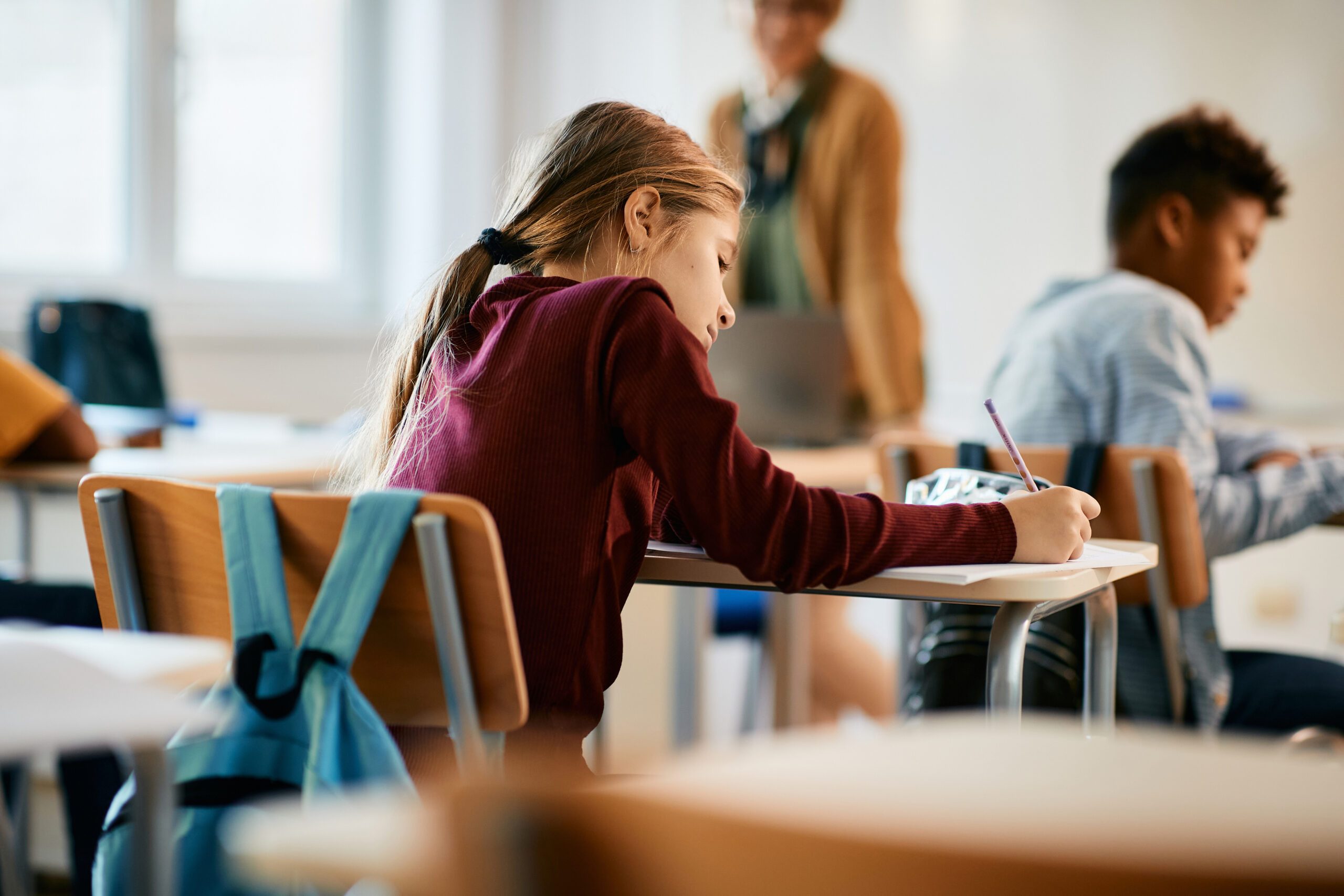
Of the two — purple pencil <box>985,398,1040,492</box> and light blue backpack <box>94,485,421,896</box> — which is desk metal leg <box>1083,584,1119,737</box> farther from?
light blue backpack <box>94,485,421,896</box>

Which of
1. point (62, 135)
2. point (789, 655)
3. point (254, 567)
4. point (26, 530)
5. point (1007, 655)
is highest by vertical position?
point (62, 135)

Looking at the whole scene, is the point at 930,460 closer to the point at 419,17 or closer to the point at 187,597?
the point at 187,597

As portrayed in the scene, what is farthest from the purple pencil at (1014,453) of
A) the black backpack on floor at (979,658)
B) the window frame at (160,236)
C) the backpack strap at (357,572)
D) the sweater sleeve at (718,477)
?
the window frame at (160,236)

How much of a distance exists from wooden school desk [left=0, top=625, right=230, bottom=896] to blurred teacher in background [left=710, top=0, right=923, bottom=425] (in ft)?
10.4

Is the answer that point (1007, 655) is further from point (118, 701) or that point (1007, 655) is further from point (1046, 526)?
point (118, 701)

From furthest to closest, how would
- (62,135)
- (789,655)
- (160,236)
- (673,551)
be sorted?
1. (160,236)
2. (62,135)
3. (789,655)
4. (673,551)

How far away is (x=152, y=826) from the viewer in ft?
2.38

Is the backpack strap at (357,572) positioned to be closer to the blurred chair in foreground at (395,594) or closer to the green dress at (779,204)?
the blurred chair in foreground at (395,594)

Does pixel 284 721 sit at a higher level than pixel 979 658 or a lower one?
higher

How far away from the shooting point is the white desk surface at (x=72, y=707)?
0.50 meters

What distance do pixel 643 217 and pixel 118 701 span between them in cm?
78

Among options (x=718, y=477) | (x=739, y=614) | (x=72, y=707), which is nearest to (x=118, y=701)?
(x=72, y=707)

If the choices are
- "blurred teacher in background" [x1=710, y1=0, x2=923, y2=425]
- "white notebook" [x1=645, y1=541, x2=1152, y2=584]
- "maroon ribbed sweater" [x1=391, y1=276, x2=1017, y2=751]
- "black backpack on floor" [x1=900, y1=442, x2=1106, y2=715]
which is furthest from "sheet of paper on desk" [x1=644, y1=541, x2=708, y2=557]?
"blurred teacher in background" [x1=710, y1=0, x2=923, y2=425]

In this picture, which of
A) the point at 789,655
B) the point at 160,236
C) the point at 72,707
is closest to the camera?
the point at 72,707
